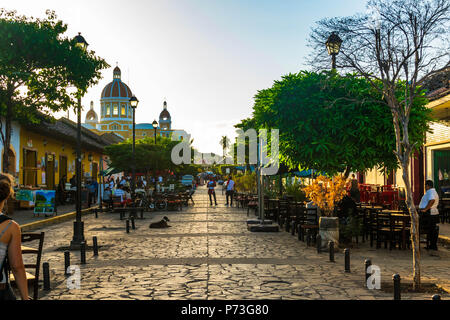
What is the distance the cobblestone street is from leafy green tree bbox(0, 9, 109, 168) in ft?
12.7

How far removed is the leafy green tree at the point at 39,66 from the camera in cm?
1238

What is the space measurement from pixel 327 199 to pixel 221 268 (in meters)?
3.55

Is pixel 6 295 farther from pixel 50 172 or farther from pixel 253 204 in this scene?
pixel 50 172

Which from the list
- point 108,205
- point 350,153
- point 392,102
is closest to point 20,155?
point 108,205

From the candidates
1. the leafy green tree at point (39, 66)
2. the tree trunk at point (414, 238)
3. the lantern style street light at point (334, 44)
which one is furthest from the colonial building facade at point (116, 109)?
the tree trunk at point (414, 238)

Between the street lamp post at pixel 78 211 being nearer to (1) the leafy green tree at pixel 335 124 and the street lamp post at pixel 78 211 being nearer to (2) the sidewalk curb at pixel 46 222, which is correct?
(2) the sidewalk curb at pixel 46 222

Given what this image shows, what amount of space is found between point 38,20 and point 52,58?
3.68ft

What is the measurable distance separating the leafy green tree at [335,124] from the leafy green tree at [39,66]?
5.27 m

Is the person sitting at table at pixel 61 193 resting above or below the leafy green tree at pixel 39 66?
below

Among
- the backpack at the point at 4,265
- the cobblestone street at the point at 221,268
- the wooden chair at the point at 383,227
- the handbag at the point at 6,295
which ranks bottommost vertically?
the cobblestone street at the point at 221,268

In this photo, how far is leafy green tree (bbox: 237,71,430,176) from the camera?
39.3 ft

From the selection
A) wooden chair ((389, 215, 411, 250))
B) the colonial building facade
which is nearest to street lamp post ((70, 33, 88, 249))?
wooden chair ((389, 215, 411, 250))

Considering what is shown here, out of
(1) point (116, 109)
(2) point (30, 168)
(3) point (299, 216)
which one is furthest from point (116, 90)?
(3) point (299, 216)
